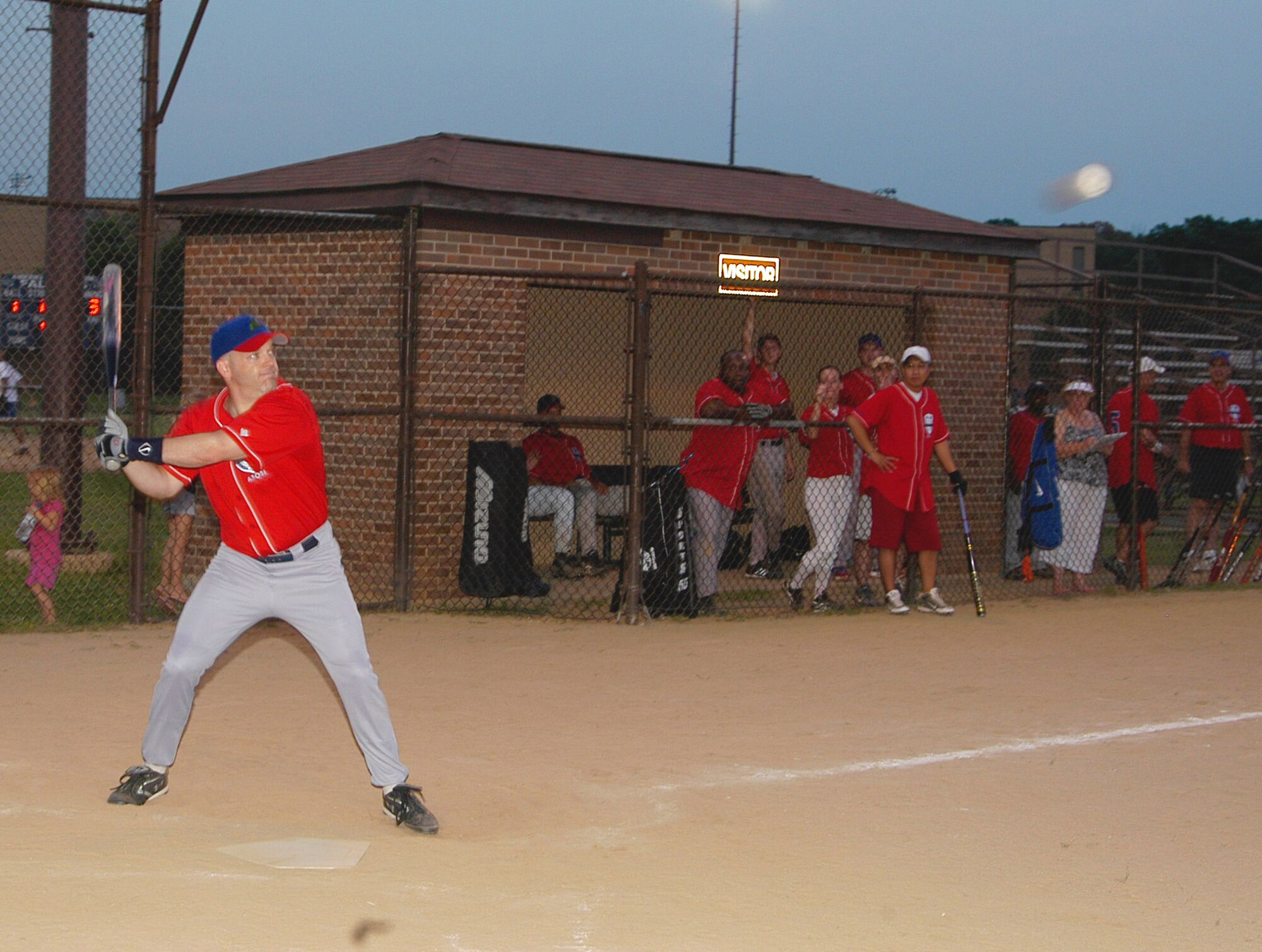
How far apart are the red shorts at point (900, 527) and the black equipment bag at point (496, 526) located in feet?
8.02

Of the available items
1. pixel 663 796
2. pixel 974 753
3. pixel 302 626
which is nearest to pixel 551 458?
pixel 974 753

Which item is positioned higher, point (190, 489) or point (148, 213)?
point (148, 213)

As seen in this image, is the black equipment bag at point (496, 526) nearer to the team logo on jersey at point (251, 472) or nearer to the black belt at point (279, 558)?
the black belt at point (279, 558)

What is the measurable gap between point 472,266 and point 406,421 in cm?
153

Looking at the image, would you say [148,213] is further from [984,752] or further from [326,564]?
[984,752]

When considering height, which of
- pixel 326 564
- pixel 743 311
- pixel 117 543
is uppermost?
pixel 743 311

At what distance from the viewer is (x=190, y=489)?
34.6ft

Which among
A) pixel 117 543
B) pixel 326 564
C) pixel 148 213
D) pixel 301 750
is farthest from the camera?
pixel 117 543

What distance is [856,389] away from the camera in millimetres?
11914

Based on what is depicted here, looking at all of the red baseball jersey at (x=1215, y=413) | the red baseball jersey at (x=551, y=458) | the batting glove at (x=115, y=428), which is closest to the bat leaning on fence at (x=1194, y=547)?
the red baseball jersey at (x=1215, y=413)

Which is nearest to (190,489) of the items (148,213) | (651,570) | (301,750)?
(148,213)

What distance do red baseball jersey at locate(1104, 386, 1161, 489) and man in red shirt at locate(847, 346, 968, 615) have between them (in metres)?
2.85

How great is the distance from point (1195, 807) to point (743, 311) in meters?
10.3

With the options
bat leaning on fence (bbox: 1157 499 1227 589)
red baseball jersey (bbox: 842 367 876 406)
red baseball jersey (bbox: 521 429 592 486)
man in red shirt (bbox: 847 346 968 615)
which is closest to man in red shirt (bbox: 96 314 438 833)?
man in red shirt (bbox: 847 346 968 615)
